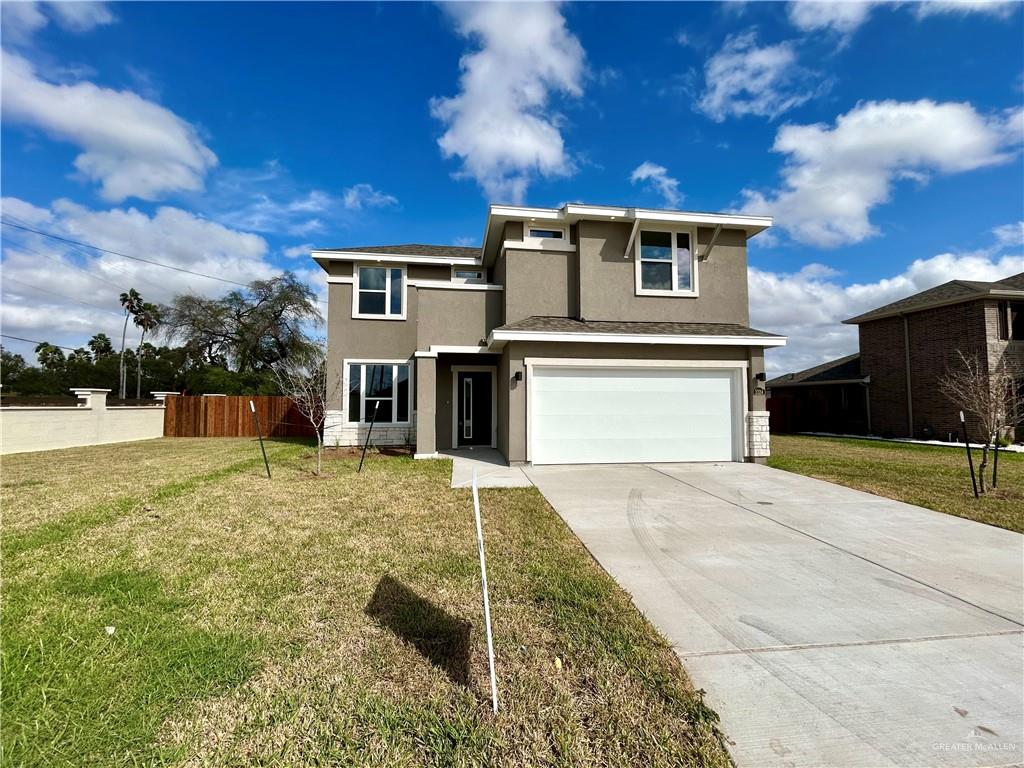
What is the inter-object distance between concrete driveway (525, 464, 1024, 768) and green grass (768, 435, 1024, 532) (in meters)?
0.81

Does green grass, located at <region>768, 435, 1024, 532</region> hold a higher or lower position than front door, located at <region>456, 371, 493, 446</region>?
lower

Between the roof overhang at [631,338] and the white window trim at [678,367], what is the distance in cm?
47

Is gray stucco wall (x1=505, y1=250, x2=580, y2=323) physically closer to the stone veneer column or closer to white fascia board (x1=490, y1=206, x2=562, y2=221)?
white fascia board (x1=490, y1=206, x2=562, y2=221)

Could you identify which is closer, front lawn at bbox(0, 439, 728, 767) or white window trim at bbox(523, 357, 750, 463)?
front lawn at bbox(0, 439, 728, 767)

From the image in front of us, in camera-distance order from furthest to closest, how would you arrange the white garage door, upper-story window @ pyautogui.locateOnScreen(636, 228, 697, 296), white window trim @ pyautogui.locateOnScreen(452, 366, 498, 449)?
white window trim @ pyautogui.locateOnScreen(452, 366, 498, 449) → upper-story window @ pyautogui.locateOnScreen(636, 228, 697, 296) → the white garage door

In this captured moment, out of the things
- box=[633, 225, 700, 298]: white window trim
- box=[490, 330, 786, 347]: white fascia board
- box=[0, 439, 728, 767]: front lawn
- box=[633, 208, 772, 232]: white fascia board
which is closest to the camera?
box=[0, 439, 728, 767]: front lawn

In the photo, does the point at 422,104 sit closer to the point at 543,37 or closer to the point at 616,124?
the point at 543,37

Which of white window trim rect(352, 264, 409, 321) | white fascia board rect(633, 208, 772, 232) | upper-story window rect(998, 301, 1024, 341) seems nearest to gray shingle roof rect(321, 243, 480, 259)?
white window trim rect(352, 264, 409, 321)

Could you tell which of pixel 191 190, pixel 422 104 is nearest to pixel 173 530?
pixel 422 104

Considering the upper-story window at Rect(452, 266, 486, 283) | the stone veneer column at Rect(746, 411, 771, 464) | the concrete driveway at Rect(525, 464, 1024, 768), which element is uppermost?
the upper-story window at Rect(452, 266, 486, 283)

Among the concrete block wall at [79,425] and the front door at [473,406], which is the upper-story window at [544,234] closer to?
the front door at [473,406]

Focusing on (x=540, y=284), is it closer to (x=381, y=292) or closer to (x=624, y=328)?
(x=624, y=328)

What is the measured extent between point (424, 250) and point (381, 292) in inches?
79.9

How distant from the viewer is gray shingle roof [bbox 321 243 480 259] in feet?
44.9
